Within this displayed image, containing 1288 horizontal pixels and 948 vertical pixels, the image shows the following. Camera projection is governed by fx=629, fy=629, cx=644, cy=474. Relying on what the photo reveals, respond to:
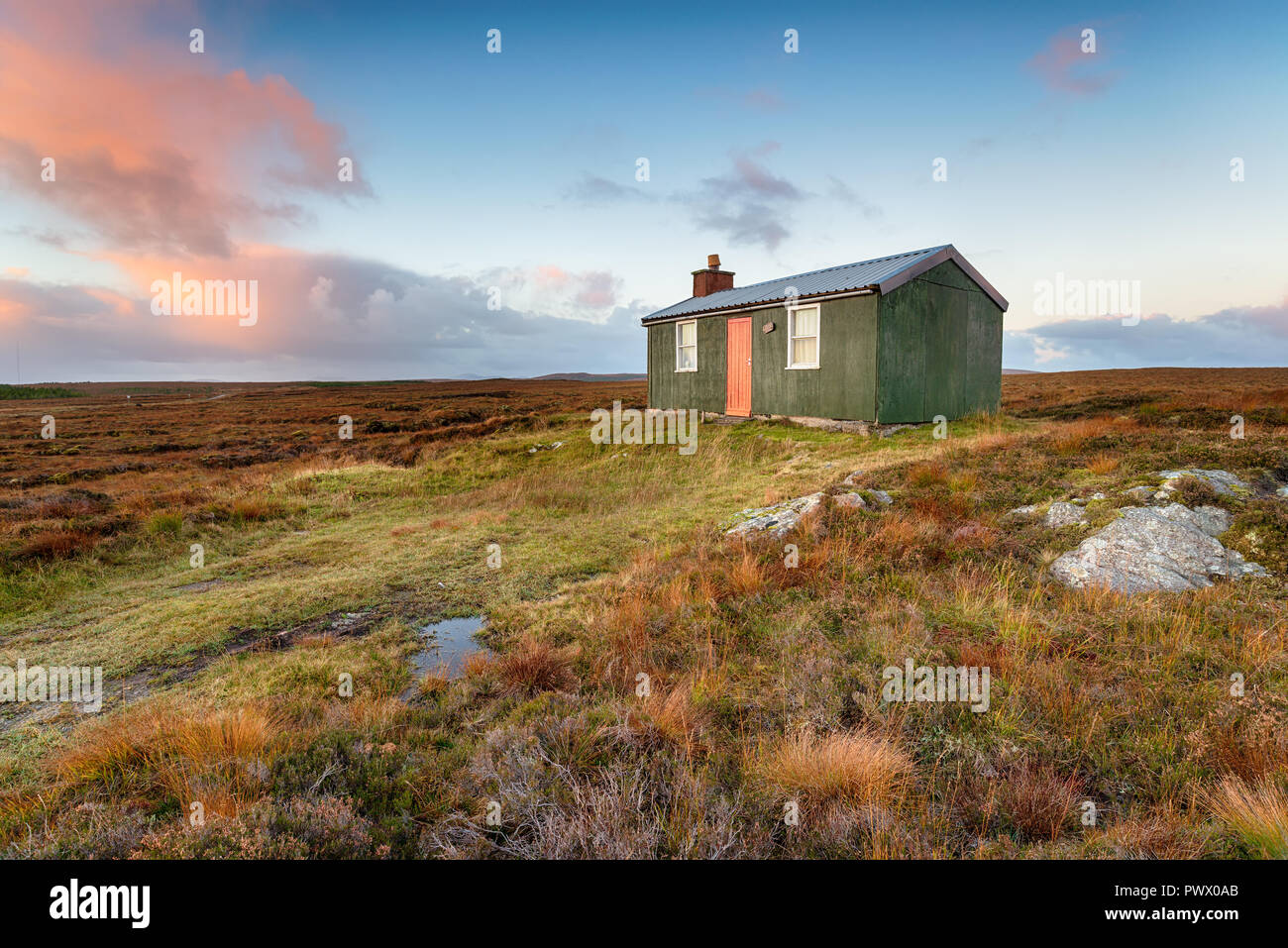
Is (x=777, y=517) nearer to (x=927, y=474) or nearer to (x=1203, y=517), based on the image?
(x=927, y=474)

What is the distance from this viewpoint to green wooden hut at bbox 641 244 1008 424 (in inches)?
621

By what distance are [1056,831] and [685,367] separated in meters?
19.3

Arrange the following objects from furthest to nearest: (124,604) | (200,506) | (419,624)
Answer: (200,506)
(124,604)
(419,624)

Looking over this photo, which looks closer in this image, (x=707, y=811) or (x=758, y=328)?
(x=707, y=811)

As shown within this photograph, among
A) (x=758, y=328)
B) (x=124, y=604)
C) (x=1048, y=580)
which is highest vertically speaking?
(x=758, y=328)

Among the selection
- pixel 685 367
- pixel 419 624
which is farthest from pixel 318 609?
pixel 685 367

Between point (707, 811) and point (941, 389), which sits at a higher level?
point (941, 389)

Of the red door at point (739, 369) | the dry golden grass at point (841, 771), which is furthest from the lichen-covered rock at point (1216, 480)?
the red door at point (739, 369)

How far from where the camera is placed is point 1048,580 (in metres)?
6.21

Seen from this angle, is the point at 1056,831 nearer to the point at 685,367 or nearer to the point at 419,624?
the point at 419,624

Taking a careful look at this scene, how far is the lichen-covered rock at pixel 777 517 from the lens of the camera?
8312 millimetres

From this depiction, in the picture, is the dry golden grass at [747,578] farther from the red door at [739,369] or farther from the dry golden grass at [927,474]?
the red door at [739,369]

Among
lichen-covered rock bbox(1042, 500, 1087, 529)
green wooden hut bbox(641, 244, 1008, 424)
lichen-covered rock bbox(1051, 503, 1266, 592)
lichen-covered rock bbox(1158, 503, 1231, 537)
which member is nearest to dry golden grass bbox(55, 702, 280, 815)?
lichen-covered rock bbox(1051, 503, 1266, 592)
